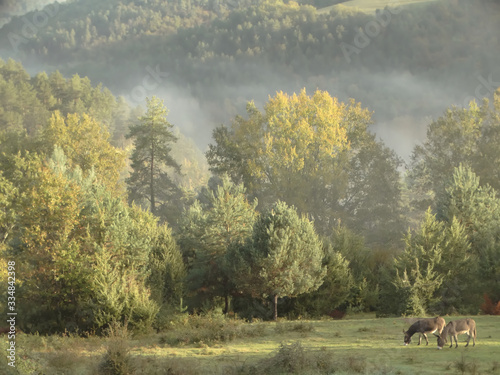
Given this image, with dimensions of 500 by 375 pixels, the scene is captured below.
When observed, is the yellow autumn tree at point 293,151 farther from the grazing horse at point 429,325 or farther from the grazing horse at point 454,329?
the grazing horse at point 454,329

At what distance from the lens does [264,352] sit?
26250 mm

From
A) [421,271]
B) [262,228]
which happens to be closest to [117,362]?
[262,228]

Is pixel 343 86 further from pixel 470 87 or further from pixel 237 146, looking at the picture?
pixel 237 146

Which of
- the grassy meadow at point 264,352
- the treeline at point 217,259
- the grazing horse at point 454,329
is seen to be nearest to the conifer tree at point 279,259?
the treeline at point 217,259

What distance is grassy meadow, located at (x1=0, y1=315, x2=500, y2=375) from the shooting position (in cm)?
2088

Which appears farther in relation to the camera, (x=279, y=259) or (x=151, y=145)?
(x=151, y=145)

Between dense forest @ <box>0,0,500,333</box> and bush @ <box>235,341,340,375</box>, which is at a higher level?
dense forest @ <box>0,0,500,333</box>

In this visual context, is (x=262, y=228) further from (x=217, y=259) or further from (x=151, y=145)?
(x=151, y=145)

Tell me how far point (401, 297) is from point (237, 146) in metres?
41.1

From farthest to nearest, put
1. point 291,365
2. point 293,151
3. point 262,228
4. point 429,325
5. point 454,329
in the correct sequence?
point 293,151 < point 262,228 < point 429,325 < point 454,329 < point 291,365

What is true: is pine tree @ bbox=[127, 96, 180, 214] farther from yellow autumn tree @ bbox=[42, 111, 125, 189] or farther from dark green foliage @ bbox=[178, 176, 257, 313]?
dark green foliage @ bbox=[178, 176, 257, 313]

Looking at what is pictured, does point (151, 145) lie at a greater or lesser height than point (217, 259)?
greater

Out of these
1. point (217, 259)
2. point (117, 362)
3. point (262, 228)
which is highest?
point (262, 228)

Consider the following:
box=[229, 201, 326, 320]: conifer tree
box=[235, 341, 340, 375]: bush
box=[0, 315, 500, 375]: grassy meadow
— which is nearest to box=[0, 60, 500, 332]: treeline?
box=[229, 201, 326, 320]: conifer tree
